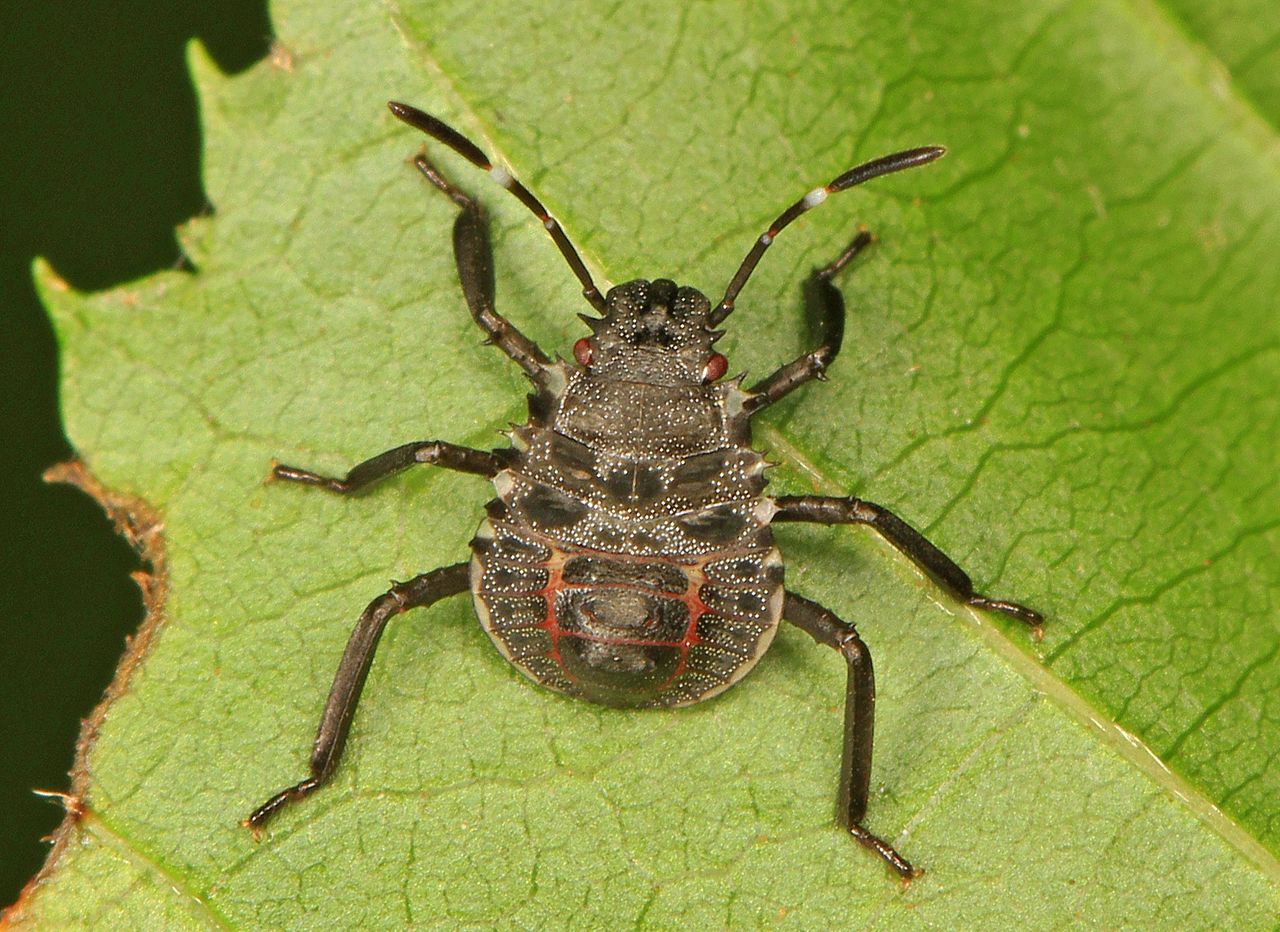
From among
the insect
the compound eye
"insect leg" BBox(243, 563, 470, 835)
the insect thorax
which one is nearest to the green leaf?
"insect leg" BBox(243, 563, 470, 835)

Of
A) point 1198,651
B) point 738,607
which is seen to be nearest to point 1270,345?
point 1198,651

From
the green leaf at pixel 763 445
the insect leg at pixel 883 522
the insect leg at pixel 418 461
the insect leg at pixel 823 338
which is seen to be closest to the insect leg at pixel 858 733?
the green leaf at pixel 763 445

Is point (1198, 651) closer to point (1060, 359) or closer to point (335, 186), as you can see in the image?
point (1060, 359)

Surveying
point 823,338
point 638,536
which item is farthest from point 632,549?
point 823,338

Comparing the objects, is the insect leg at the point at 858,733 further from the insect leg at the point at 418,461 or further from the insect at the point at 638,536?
the insect leg at the point at 418,461

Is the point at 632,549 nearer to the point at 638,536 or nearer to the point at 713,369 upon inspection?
the point at 638,536

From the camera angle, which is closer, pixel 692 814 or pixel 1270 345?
pixel 692 814
